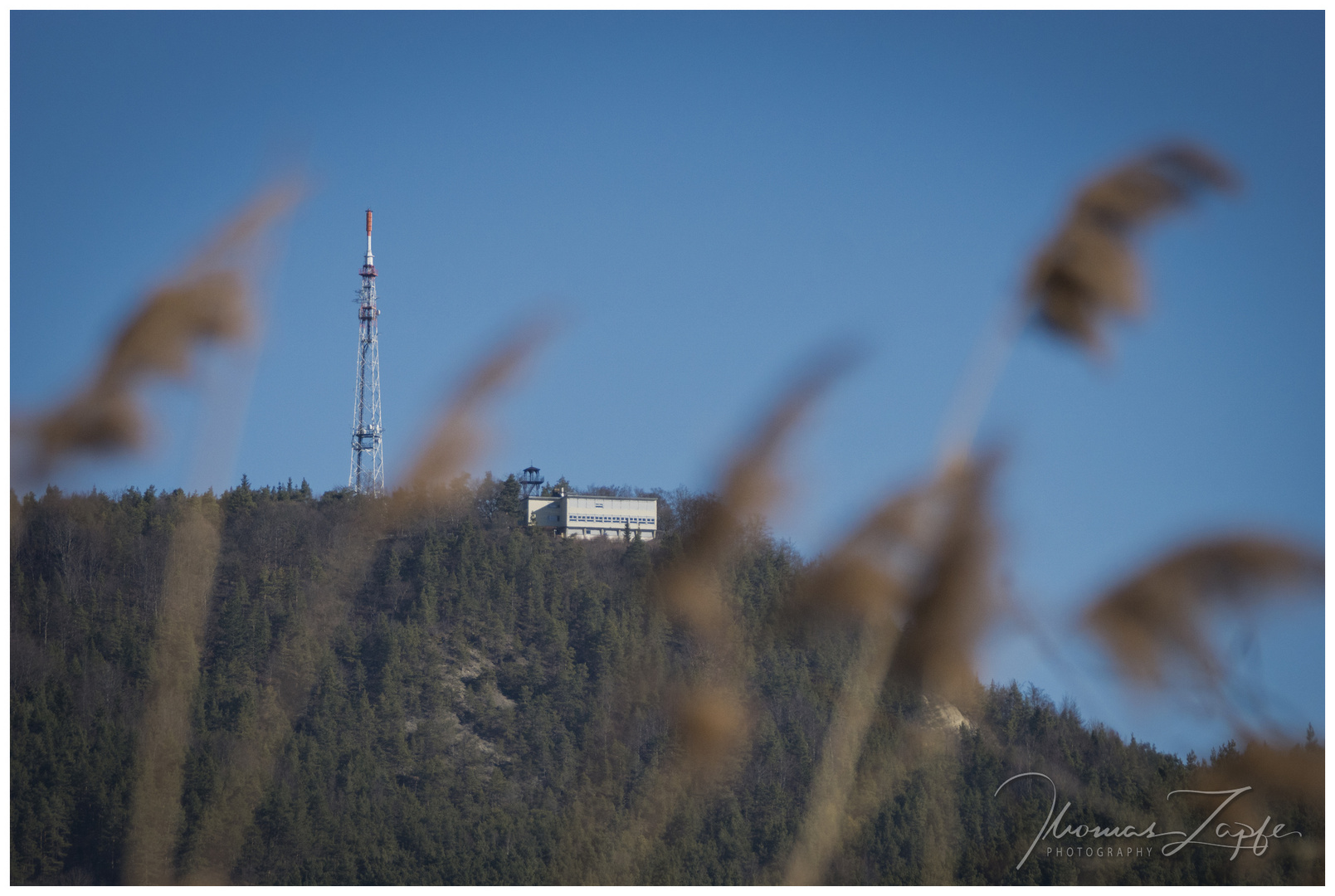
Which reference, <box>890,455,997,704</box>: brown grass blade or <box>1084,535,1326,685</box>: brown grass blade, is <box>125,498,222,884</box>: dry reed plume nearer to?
<box>890,455,997,704</box>: brown grass blade

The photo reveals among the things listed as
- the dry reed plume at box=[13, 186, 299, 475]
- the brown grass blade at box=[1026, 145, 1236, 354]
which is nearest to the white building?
the brown grass blade at box=[1026, 145, 1236, 354]

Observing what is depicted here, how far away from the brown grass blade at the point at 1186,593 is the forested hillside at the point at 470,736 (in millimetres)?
470

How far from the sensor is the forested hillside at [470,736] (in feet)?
15.3

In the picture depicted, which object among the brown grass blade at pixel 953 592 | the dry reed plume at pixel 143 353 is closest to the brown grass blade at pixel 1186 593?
the brown grass blade at pixel 953 592

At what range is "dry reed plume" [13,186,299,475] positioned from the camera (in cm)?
209

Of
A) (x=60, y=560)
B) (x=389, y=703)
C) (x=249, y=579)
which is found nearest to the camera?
(x=60, y=560)

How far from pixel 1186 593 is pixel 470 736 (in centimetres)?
4908

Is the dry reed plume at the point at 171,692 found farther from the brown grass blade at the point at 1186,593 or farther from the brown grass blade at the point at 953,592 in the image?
the brown grass blade at the point at 1186,593

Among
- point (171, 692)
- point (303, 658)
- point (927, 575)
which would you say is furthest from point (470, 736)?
point (927, 575)

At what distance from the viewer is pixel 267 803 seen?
30.8 meters

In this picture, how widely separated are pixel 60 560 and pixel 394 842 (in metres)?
14.2

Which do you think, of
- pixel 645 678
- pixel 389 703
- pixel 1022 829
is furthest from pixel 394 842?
pixel 645 678

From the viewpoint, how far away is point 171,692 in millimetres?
2812

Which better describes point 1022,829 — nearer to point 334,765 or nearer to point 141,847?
point 141,847
